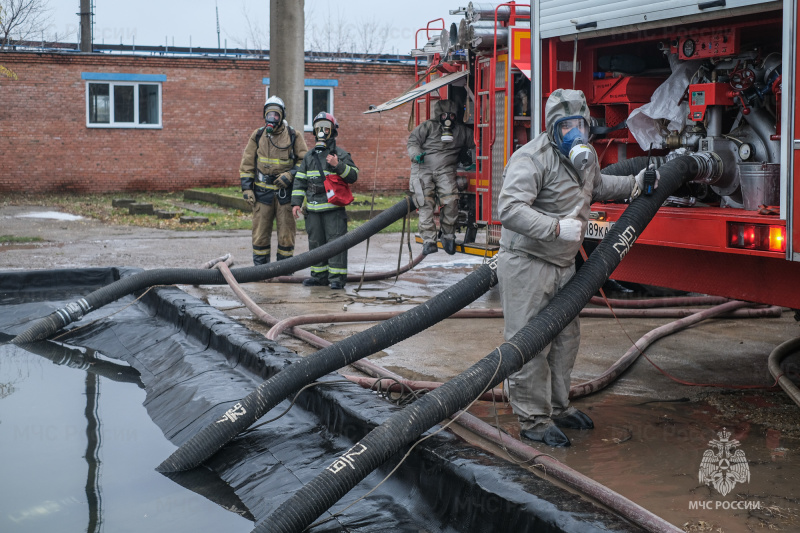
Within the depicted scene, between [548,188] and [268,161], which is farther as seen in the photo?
[268,161]

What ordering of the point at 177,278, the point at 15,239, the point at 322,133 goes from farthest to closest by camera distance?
the point at 15,239 < the point at 322,133 < the point at 177,278

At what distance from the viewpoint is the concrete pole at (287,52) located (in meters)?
14.1

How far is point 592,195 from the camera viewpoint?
448 centimetres

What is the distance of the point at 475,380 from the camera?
12.2 feet

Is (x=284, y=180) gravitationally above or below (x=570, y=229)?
above

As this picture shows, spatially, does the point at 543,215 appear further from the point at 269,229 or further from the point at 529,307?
the point at 269,229

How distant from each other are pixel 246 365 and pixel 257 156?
4.75 metres

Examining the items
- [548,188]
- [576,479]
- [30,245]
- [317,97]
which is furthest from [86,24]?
[576,479]

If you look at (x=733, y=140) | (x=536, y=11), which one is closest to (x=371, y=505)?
(x=733, y=140)

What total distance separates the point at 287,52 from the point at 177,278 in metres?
7.85

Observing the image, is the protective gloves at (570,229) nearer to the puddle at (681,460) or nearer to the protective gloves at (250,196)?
the puddle at (681,460)

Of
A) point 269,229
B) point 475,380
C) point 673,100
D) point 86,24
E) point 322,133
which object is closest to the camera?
point 475,380

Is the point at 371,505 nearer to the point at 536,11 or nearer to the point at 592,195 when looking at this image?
the point at 592,195

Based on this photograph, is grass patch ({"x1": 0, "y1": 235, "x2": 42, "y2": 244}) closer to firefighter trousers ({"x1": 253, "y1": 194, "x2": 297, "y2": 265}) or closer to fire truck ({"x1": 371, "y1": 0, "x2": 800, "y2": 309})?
firefighter trousers ({"x1": 253, "y1": 194, "x2": 297, "y2": 265})
